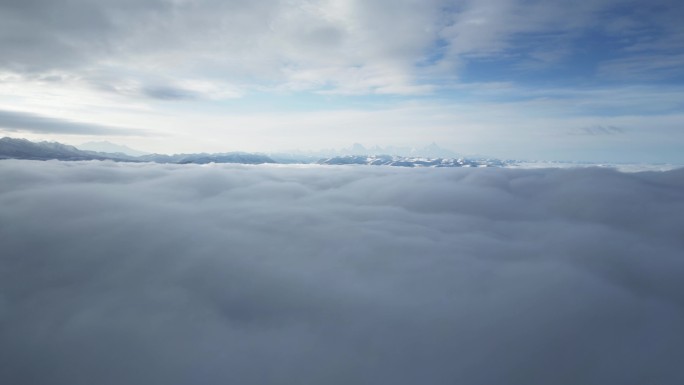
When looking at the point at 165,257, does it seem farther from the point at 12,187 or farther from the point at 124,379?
the point at 12,187

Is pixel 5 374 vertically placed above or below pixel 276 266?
below

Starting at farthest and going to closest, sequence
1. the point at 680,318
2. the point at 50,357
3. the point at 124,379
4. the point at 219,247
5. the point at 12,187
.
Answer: the point at 12,187, the point at 219,247, the point at 680,318, the point at 50,357, the point at 124,379

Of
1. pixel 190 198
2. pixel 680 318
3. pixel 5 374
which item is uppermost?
pixel 190 198

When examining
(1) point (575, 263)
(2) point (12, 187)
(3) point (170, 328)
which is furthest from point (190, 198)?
(1) point (575, 263)

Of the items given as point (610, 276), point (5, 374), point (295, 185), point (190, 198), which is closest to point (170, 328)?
point (5, 374)

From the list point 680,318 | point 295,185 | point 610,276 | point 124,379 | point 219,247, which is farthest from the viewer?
point 295,185

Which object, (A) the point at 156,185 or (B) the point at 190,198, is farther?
(A) the point at 156,185
